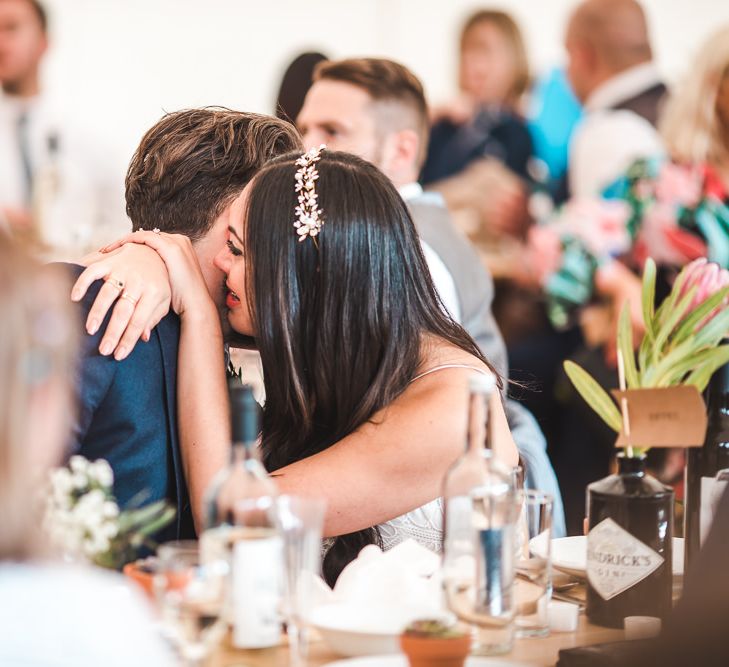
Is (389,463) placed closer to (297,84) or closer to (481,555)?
(481,555)

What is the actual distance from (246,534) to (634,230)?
3.28 m

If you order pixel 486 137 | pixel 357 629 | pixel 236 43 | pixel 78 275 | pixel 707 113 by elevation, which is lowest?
pixel 357 629

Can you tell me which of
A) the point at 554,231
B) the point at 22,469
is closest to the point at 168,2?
the point at 554,231

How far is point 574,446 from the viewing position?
436 cm

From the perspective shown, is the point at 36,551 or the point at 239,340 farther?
Result: the point at 239,340

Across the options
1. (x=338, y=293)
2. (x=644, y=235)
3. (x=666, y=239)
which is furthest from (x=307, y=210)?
(x=644, y=235)

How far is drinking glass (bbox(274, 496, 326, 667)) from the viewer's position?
3.85 feet

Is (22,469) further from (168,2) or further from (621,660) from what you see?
(168,2)

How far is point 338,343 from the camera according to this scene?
1.83 meters

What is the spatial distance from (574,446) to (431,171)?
5.72 feet

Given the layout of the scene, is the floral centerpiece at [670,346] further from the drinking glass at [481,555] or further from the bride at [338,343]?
the drinking glass at [481,555]

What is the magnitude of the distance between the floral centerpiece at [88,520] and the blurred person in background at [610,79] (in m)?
3.96

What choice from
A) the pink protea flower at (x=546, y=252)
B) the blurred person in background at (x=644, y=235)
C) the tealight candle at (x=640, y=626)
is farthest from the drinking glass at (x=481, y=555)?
the pink protea flower at (x=546, y=252)

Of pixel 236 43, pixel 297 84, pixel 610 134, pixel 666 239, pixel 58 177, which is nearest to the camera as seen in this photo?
pixel 297 84
